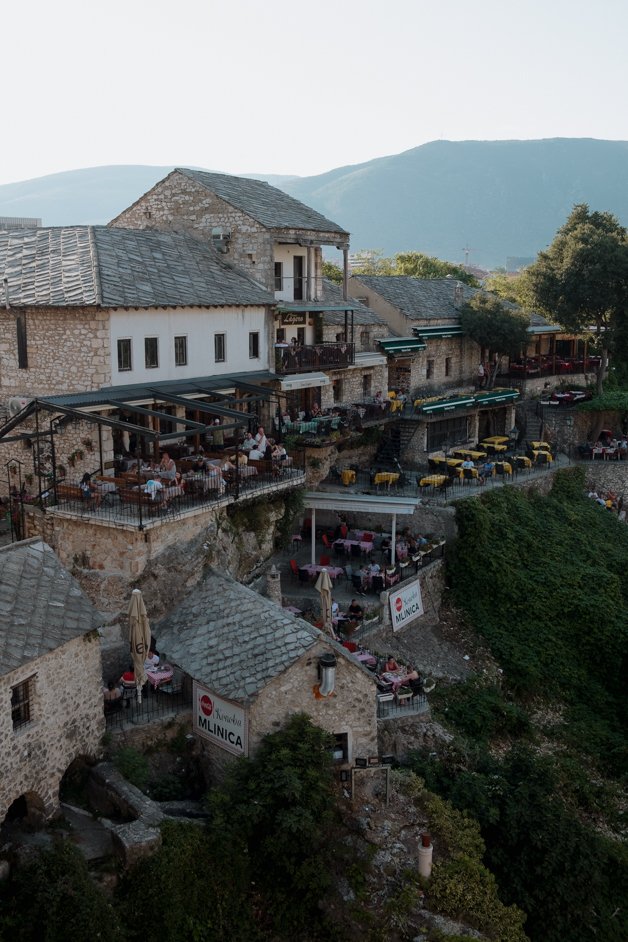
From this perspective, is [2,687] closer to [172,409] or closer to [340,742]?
[340,742]

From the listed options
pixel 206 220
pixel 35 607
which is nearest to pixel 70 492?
pixel 35 607

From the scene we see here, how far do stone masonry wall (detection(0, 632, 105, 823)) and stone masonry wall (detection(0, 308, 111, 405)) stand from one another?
853 centimetres

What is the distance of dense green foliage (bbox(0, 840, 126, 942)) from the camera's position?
46.4 ft

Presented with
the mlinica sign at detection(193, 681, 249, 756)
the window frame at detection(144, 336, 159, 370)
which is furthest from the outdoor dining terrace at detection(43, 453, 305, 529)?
the mlinica sign at detection(193, 681, 249, 756)

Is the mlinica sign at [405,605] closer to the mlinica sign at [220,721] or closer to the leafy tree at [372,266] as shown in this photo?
the mlinica sign at [220,721]

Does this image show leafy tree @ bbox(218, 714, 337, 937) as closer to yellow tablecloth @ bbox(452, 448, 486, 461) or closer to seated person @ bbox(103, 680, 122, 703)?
seated person @ bbox(103, 680, 122, 703)

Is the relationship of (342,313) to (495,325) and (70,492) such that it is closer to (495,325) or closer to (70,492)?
(495,325)

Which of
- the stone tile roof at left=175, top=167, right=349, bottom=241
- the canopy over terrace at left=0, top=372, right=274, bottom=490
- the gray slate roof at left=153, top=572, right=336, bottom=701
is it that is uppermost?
the stone tile roof at left=175, top=167, right=349, bottom=241

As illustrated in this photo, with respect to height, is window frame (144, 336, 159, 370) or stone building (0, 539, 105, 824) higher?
window frame (144, 336, 159, 370)

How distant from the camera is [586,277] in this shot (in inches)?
1687

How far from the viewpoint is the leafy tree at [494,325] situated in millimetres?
42394

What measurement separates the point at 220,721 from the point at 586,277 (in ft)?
105

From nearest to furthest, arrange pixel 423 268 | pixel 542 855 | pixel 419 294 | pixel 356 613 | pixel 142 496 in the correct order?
pixel 542 855, pixel 142 496, pixel 356 613, pixel 419 294, pixel 423 268

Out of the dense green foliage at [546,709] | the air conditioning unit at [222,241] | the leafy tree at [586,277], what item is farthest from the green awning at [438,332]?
the air conditioning unit at [222,241]
